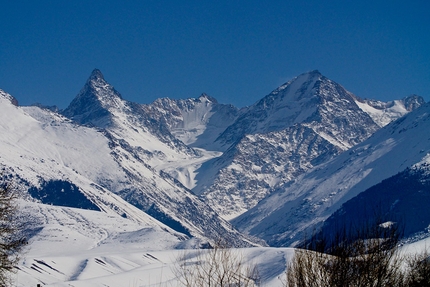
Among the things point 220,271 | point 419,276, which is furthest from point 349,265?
point 419,276

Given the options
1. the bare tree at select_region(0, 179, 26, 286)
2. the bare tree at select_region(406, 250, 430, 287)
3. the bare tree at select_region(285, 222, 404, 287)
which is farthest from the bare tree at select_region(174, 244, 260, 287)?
the bare tree at select_region(406, 250, 430, 287)

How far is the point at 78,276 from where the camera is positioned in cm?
19888

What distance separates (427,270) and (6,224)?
102ft

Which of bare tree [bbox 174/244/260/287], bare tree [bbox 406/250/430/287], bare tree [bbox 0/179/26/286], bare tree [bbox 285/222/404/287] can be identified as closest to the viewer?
bare tree [bbox 0/179/26/286]

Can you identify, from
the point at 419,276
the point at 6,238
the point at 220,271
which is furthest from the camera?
the point at 419,276

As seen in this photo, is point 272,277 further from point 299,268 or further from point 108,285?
point 299,268

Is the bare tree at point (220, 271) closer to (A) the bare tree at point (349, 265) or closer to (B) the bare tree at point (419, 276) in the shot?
(A) the bare tree at point (349, 265)

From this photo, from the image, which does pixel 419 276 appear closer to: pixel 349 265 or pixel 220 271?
pixel 349 265

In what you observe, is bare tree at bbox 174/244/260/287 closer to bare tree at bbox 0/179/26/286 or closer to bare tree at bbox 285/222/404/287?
bare tree at bbox 285/222/404/287

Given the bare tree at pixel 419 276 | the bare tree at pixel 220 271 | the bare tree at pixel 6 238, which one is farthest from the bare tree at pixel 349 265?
the bare tree at pixel 6 238

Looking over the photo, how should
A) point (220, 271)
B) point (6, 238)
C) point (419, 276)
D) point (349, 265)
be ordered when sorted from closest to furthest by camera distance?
point (6, 238) < point (349, 265) < point (220, 271) < point (419, 276)

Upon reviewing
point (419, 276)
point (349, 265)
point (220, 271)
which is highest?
point (419, 276)

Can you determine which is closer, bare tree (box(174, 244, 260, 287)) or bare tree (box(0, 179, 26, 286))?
bare tree (box(0, 179, 26, 286))

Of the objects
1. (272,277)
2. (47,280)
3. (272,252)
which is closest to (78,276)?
(47,280)
